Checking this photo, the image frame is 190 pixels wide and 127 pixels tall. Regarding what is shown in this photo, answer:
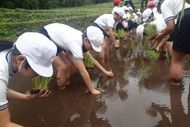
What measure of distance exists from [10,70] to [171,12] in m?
3.01

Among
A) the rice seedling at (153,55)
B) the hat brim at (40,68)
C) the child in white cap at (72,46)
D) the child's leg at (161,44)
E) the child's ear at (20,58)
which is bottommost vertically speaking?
the rice seedling at (153,55)

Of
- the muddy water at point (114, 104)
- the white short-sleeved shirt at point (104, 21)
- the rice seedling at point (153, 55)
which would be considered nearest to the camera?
the muddy water at point (114, 104)

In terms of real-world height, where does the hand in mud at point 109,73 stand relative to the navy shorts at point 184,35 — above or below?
below

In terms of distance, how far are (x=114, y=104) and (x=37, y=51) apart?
1.66 metres

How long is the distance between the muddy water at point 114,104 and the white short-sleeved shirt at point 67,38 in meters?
0.59

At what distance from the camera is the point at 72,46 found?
164 inches

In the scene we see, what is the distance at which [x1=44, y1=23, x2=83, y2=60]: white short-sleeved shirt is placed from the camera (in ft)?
13.4

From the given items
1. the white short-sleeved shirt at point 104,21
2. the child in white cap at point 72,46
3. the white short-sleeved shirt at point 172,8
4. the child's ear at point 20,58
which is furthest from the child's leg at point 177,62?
the child's ear at point 20,58

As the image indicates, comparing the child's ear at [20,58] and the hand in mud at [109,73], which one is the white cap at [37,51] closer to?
the child's ear at [20,58]

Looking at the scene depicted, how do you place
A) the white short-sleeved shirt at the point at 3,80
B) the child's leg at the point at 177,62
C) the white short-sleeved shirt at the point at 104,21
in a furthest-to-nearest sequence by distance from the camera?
the white short-sleeved shirt at the point at 104,21, the child's leg at the point at 177,62, the white short-sleeved shirt at the point at 3,80

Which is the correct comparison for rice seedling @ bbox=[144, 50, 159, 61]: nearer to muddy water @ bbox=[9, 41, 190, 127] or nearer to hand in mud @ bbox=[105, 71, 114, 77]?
muddy water @ bbox=[9, 41, 190, 127]

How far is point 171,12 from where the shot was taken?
4.93 meters

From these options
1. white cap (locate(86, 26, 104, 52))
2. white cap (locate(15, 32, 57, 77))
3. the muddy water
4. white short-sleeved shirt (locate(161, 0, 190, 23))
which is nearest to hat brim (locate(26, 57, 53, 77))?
white cap (locate(15, 32, 57, 77))

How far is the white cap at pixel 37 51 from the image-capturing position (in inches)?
101
